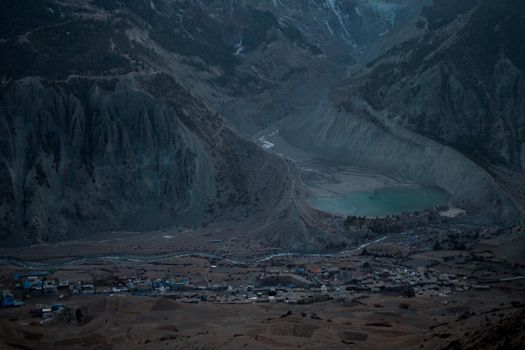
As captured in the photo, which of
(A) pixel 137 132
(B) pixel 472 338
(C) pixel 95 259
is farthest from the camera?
(A) pixel 137 132

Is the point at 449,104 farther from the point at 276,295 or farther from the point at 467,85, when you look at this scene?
the point at 276,295

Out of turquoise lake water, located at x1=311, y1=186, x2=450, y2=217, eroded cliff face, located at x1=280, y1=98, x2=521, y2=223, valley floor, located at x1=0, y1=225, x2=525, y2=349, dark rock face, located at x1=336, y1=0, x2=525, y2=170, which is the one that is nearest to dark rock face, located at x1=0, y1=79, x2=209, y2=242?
valley floor, located at x1=0, y1=225, x2=525, y2=349

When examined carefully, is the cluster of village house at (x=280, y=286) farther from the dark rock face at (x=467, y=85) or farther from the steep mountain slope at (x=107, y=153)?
the dark rock face at (x=467, y=85)

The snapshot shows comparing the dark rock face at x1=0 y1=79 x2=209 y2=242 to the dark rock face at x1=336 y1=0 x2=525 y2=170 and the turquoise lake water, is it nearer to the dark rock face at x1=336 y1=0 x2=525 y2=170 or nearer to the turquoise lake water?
the turquoise lake water

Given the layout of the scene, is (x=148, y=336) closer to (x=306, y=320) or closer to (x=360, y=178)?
(x=306, y=320)

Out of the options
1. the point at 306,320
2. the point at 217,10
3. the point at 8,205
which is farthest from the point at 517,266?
the point at 217,10

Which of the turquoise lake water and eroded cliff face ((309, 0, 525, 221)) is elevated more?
eroded cliff face ((309, 0, 525, 221))
